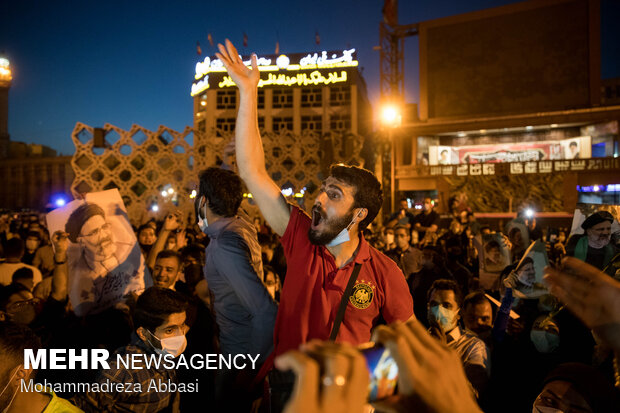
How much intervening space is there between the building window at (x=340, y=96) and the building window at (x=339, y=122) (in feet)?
5.02

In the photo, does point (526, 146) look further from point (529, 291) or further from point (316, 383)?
point (316, 383)

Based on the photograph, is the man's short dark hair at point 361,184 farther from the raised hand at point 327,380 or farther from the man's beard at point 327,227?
the raised hand at point 327,380

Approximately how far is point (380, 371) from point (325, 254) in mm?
1394

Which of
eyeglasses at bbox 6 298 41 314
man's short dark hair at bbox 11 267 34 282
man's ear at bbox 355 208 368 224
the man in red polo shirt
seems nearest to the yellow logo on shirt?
the man in red polo shirt

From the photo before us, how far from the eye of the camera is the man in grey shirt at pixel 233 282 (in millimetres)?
2539

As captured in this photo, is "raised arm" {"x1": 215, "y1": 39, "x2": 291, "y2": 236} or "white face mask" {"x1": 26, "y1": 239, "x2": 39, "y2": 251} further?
"white face mask" {"x1": 26, "y1": 239, "x2": 39, "y2": 251}

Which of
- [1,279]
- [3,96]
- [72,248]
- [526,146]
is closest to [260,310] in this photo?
[72,248]

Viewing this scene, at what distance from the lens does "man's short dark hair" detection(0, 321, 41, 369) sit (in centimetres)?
211

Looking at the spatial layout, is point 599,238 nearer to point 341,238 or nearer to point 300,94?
point 341,238

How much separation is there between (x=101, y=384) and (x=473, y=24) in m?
37.9

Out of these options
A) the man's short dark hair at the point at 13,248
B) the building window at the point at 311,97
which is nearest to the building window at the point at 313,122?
the building window at the point at 311,97

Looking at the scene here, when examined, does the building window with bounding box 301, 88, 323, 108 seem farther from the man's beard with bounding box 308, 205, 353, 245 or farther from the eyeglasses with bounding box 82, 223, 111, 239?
the man's beard with bounding box 308, 205, 353, 245

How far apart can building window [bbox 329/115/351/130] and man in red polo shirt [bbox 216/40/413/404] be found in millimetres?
44324

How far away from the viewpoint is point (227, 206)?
3.06m
